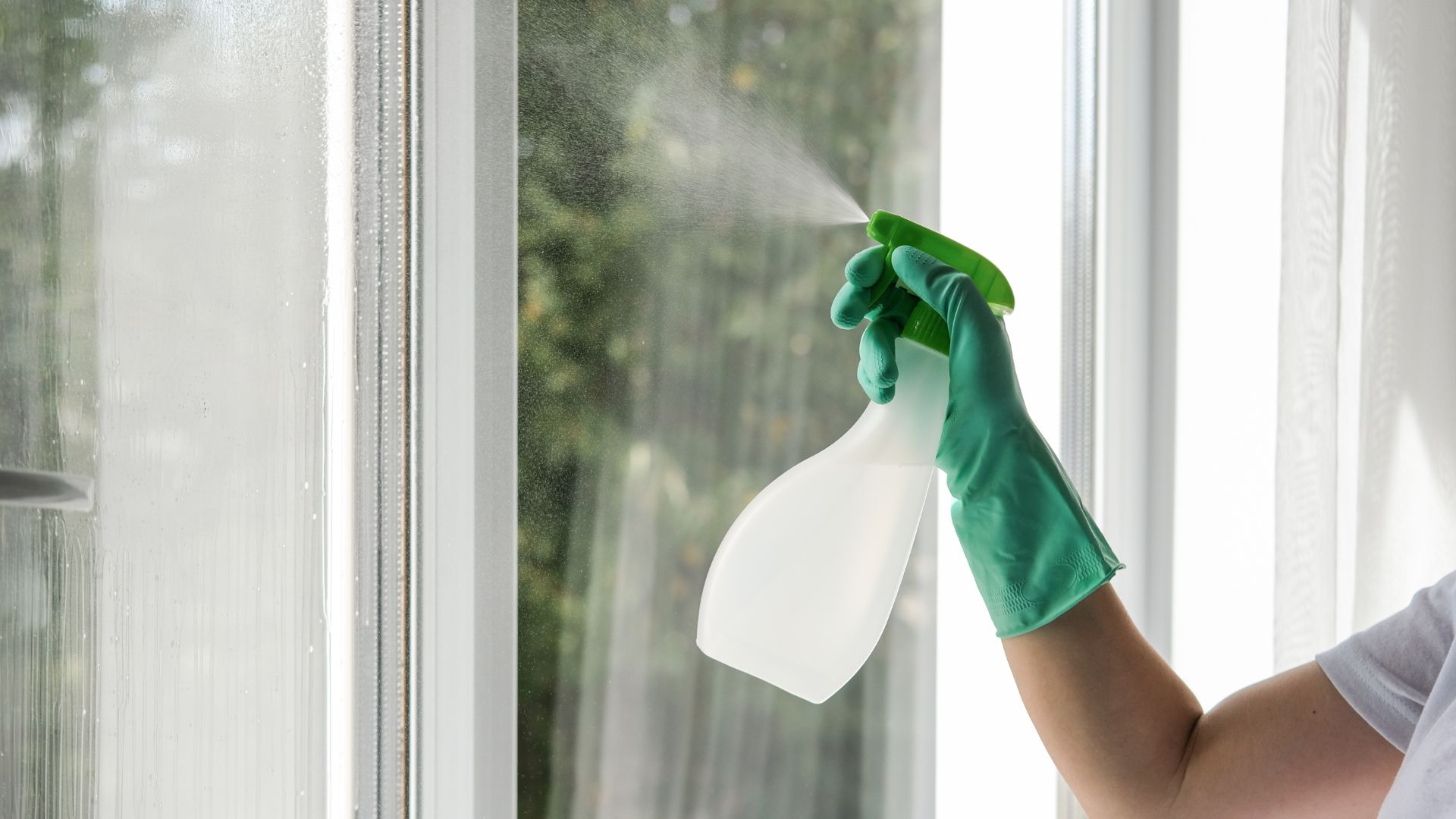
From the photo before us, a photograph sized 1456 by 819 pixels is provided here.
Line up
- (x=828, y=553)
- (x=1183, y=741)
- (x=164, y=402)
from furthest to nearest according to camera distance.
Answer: (x=1183, y=741) < (x=828, y=553) < (x=164, y=402)

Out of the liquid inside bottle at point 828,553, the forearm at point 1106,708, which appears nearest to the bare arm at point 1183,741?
the forearm at point 1106,708

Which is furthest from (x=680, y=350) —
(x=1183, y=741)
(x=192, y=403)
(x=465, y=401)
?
(x=1183, y=741)

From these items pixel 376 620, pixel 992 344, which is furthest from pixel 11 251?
pixel 992 344

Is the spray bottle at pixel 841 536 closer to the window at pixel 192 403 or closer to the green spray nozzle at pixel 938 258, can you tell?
the green spray nozzle at pixel 938 258

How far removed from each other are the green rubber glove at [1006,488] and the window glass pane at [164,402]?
0.35m

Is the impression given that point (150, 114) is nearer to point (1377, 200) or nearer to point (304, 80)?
point (304, 80)

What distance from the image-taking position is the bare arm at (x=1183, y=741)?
72 cm

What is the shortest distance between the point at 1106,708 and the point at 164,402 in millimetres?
641

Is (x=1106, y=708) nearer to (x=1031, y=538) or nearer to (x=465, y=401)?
(x=1031, y=538)

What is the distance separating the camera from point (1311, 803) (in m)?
0.74

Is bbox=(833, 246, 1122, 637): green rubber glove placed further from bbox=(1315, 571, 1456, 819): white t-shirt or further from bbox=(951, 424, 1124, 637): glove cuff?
bbox=(1315, 571, 1456, 819): white t-shirt

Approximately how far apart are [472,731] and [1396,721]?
0.64 m

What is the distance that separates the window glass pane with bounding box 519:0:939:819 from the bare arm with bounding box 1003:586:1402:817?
9.3 inches

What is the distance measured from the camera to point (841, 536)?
2.05ft
